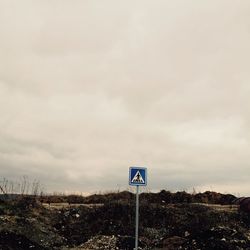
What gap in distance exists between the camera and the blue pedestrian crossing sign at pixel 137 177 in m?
16.8

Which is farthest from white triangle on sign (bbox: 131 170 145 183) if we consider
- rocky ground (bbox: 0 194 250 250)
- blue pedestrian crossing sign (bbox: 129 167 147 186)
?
rocky ground (bbox: 0 194 250 250)

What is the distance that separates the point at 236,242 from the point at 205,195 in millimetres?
13821

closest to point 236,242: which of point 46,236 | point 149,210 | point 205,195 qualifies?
point 149,210

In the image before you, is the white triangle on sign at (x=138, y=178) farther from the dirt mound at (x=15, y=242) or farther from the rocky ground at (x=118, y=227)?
the dirt mound at (x=15, y=242)

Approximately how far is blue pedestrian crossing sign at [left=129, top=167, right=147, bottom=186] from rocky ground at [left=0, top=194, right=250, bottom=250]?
6.96m

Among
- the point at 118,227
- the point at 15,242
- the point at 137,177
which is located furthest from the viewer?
the point at 118,227

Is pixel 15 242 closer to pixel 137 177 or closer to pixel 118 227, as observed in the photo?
pixel 118 227

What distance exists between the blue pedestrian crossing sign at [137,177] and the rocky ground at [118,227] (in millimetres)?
6964

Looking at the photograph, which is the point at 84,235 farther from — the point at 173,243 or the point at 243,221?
the point at 243,221

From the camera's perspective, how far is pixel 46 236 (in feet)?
81.6

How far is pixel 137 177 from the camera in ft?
55.4

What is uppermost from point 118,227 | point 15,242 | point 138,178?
point 138,178

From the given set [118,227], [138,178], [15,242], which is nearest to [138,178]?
[138,178]

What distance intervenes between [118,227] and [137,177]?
1046cm
